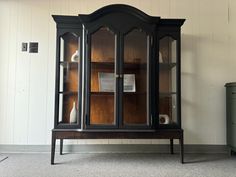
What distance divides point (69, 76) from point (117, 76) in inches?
21.2

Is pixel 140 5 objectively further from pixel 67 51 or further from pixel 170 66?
pixel 67 51

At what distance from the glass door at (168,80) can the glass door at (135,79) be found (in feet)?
0.60

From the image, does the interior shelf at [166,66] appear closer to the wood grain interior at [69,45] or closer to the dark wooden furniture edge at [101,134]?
the dark wooden furniture edge at [101,134]

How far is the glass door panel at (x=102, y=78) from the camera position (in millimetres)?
2248

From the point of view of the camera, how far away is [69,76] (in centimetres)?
236

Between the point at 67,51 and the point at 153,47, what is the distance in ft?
3.02

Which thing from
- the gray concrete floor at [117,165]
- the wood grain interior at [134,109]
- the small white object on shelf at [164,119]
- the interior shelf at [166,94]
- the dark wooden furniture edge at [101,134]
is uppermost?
the interior shelf at [166,94]

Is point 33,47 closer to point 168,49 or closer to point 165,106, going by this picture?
point 168,49

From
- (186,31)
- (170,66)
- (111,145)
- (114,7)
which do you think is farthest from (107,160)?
(186,31)

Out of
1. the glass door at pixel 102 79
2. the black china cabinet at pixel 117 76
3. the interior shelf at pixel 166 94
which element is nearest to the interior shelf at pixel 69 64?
the black china cabinet at pixel 117 76

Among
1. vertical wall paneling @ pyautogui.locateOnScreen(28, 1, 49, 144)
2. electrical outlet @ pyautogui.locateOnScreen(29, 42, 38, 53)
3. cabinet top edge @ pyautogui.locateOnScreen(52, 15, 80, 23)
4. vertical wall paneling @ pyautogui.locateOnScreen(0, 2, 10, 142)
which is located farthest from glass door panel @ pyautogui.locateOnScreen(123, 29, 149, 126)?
vertical wall paneling @ pyautogui.locateOnScreen(0, 2, 10, 142)

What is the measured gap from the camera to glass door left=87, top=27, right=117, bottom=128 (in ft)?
7.34

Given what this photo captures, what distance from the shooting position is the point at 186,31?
2.75m

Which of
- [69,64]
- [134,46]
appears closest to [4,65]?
[69,64]
